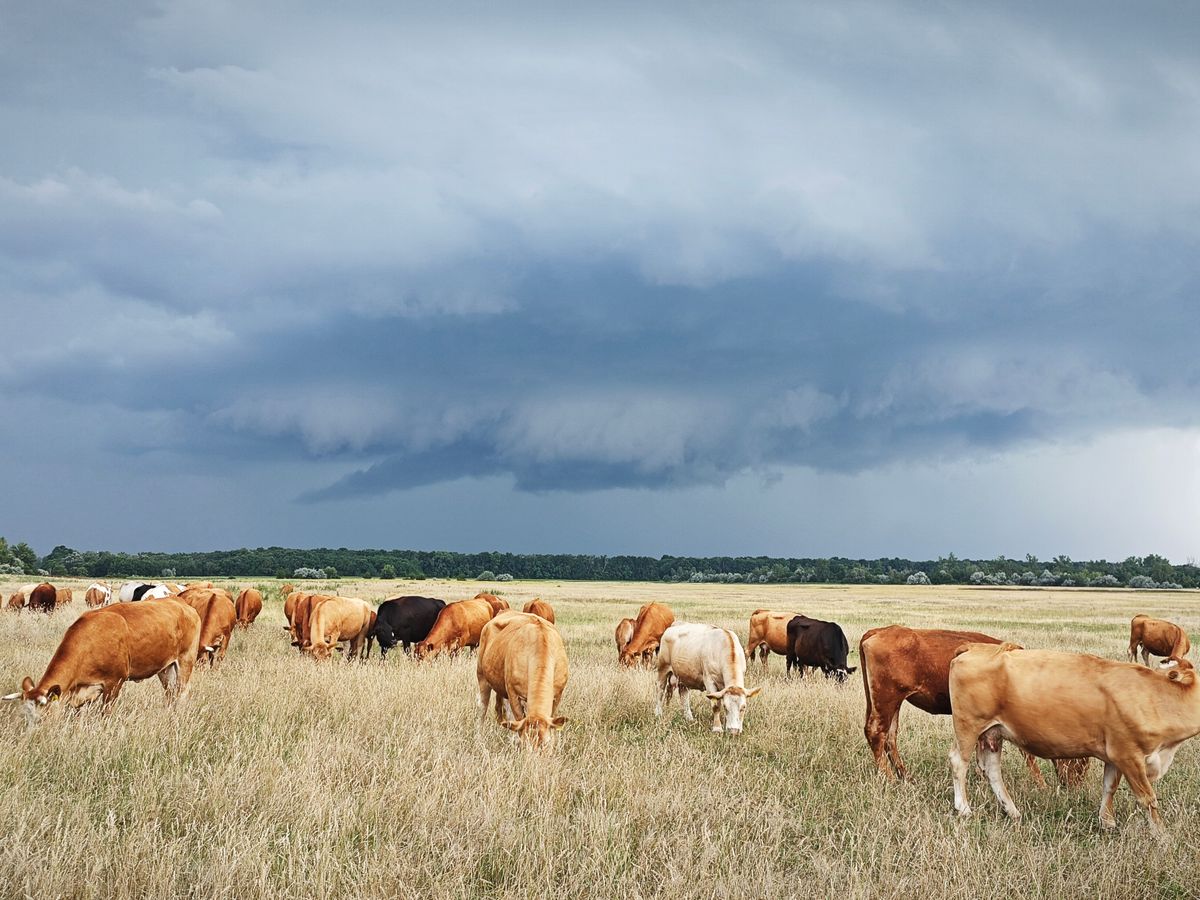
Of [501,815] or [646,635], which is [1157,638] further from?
[501,815]

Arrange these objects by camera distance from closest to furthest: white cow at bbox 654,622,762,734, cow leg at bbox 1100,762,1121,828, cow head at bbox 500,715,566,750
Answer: cow leg at bbox 1100,762,1121,828 → cow head at bbox 500,715,566,750 → white cow at bbox 654,622,762,734

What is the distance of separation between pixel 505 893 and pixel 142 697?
796cm

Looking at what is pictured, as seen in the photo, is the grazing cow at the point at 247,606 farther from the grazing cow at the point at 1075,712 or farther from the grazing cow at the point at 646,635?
the grazing cow at the point at 1075,712

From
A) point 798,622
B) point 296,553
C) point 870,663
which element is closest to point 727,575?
point 296,553

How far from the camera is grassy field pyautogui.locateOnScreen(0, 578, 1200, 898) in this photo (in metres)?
5.48

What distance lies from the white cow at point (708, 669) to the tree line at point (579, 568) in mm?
111011

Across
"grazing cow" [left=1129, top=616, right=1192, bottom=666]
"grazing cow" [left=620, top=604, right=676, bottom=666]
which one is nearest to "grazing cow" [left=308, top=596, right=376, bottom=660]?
"grazing cow" [left=620, top=604, right=676, bottom=666]

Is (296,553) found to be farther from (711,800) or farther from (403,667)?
(711,800)

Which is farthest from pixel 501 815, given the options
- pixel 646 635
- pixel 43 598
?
pixel 43 598

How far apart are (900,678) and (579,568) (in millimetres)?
187124

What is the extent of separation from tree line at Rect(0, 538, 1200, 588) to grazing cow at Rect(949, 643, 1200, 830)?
11727cm

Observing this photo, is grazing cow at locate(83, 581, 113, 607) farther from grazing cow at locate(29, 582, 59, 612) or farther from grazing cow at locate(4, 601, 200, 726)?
grazing cow at locate(4, 601, 200, 726)

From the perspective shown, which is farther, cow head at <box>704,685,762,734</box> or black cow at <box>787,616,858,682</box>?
black cow at <box>787,616,858,682</box>

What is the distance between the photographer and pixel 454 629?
19328 mm
